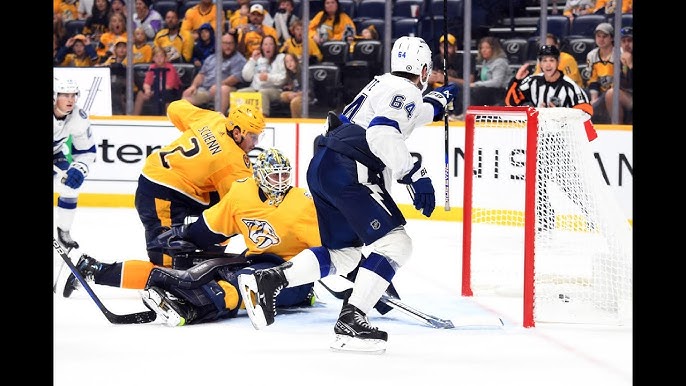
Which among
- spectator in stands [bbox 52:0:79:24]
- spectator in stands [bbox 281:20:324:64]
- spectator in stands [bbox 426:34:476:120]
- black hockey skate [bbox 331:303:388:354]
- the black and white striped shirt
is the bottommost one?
black hockey skate [bbox 331:303:388:354]

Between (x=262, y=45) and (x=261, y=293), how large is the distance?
5.49 meters

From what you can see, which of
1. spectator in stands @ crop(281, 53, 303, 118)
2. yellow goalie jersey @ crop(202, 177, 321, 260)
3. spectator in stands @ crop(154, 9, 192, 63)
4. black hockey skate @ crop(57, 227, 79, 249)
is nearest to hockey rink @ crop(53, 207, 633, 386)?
yellow goalie jersey @ crop(202, 177, 321, 260)

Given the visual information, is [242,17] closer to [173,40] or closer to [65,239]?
[173,40]

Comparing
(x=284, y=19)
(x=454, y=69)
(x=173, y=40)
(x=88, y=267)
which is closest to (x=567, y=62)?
(x=454, y=69)

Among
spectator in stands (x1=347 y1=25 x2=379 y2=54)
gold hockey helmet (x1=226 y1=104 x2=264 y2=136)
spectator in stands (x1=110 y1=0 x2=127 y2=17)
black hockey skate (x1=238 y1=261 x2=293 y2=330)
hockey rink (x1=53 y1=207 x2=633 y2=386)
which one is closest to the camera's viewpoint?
hockey rink (x1=53 y1=207 x2=633 y2=386)

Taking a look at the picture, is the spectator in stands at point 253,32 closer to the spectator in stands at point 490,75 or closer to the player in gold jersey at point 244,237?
the spectator in stands at point 490,75

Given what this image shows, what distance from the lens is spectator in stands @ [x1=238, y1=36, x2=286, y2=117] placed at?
29.9ft

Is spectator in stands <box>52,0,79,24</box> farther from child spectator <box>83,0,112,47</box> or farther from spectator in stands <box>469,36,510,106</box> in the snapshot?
spectator in stands <box>469,36,510,106</box>

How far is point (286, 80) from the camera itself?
29.8 feet

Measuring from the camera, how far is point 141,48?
30.5 ft

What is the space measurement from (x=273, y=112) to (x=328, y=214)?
5142 mm

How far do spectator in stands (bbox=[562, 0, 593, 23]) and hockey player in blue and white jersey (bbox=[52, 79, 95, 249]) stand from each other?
3903mm
